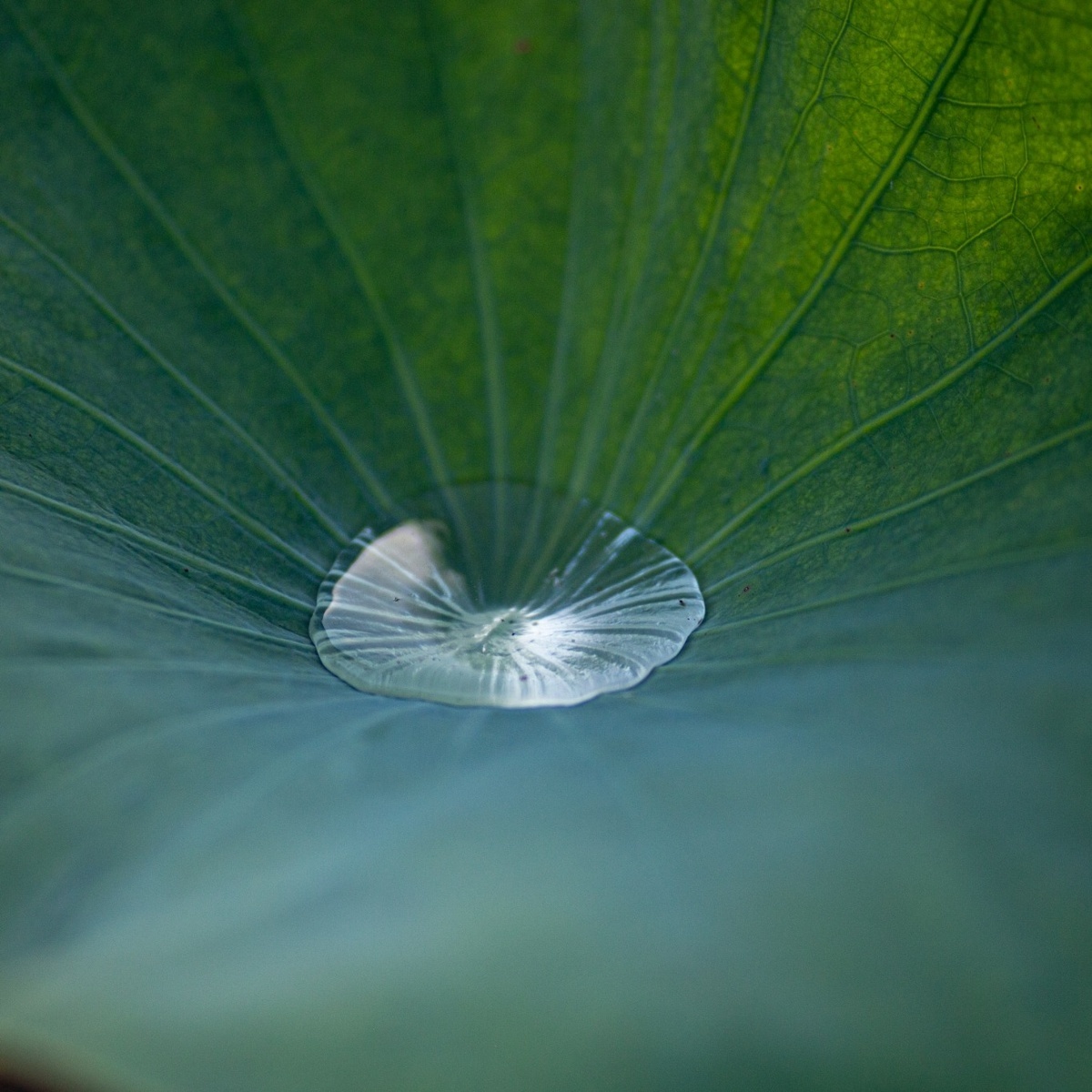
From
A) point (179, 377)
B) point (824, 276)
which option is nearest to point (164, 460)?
point (179, 377)

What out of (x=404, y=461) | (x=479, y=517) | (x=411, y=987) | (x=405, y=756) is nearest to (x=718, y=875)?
(x=411, y=987)

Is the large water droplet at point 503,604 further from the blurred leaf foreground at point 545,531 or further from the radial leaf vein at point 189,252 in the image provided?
the radial leaf vein at point 189,252

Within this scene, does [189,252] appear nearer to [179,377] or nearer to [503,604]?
[179,377]

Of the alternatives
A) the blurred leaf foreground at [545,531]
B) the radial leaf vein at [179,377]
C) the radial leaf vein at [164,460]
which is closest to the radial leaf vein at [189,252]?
the blurred leaf foreground at [545,531]

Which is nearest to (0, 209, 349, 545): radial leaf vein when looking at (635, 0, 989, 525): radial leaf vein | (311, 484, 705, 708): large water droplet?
(311, 484, 705, 708): large water droplet

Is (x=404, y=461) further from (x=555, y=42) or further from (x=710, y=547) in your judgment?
(x=555, y=42)

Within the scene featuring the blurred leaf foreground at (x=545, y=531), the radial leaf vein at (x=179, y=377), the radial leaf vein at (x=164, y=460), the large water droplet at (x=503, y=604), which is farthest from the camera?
the radial leaf vein at (x=179, y=377)

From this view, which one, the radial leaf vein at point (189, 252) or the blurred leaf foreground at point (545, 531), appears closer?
the blurred leaf foreground at point (545, 531)

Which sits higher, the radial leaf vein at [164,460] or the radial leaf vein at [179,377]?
the radial leaf vein at [179,377]
